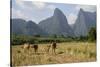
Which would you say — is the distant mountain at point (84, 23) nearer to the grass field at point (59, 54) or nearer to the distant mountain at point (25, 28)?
the grass field at point (59, 54)

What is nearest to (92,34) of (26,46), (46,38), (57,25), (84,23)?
(84,23)

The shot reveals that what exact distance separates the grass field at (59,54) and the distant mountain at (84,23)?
6.4 inches

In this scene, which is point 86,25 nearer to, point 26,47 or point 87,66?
point 87,66

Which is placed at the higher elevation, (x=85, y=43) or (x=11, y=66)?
(x=85, y=43)

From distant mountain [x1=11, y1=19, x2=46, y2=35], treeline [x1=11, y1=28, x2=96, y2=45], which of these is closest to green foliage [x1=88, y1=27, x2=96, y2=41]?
treeline [x1=11, y1=28, x2=96, y2=45]

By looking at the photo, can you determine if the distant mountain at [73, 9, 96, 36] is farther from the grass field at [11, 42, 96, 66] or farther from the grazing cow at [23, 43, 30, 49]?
the grazing cow at [23, 43, 30, 49]

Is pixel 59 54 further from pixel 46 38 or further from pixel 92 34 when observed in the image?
pixel 92 34

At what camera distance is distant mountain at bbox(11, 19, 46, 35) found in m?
2.34

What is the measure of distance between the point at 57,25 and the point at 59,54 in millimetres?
378

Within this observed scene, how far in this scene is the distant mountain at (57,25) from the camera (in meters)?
2.48

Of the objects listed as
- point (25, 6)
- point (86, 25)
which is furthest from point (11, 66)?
point (86, 25)

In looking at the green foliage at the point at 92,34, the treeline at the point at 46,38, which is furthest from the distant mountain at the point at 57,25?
the green foliage at the point at 92,34
